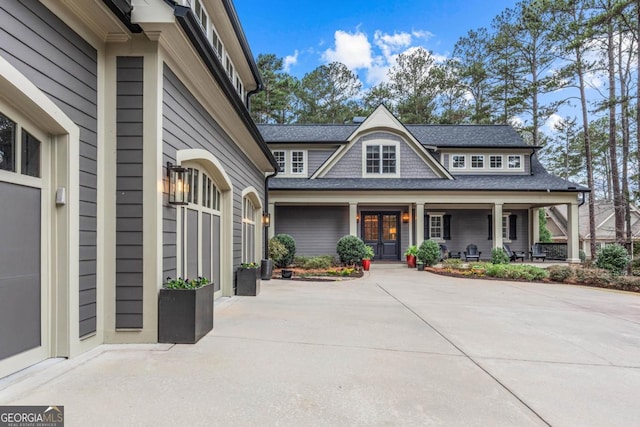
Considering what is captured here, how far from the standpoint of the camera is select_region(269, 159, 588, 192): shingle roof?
1331cm

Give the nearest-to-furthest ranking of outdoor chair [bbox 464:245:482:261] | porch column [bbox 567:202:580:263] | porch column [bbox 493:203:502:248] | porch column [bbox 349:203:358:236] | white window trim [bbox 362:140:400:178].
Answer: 1. porch column [bbox 349:203:358:236]
2. porch column [bbox 493:203:502:248]
3. porch column [bbox 567:202:580:263]
4. white window trim [bbox 362:140:400:178]
5. outdoor chair [bbox 464:245:482:261]

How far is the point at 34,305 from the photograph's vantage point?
9.66 feet

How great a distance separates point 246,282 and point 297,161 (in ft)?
29.4

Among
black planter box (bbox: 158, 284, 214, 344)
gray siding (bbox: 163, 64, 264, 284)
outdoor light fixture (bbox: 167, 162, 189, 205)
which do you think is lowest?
black planter box (bbox: 158, 284, 214, 344)

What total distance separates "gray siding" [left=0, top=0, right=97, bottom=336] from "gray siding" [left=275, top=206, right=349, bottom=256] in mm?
11512

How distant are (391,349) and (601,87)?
57.3ft

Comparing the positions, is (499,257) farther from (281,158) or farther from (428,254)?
(281,158)

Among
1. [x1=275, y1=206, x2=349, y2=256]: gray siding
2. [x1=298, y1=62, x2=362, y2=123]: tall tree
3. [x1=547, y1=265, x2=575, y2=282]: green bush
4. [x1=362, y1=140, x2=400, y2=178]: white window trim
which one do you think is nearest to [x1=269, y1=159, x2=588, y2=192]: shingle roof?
[x1=362, y1=140, x2=400, y2=178]: white window trim

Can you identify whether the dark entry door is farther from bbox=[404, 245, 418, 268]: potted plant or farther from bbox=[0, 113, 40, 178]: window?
bbox=[0, 113, 40, 178]: window

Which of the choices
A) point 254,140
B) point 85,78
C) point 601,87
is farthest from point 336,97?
point 85,78

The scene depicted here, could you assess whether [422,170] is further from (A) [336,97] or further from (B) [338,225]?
(A) [336,97]

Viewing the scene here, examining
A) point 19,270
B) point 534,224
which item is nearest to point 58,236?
point 19,270

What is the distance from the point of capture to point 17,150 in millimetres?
2826

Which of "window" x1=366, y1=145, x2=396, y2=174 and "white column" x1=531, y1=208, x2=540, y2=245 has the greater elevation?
"window" x1=366, y1=145, x2=396, y2=174
